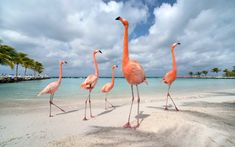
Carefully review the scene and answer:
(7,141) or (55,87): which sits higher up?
(55,87)

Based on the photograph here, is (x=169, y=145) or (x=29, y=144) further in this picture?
(x=29, y=144)

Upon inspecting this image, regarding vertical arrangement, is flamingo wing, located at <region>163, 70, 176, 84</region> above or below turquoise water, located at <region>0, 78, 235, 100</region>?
above

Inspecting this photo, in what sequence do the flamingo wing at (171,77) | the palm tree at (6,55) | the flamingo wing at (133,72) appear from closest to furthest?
1. the flamingo wing at (133,72)
2. the flamingo wing at (171,77)
3. the palm tree at (6,55)

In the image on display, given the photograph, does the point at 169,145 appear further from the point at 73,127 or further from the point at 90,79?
the point at 90,79

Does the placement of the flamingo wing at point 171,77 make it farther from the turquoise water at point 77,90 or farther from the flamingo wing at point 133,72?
the turquoise water at point 77,90

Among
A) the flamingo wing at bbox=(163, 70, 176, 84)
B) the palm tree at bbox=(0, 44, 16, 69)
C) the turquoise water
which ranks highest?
the palm tree at bbox=(0, 44, 16, 69)

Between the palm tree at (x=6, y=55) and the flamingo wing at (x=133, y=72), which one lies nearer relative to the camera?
the flamingo wing at (x=133, y=72)

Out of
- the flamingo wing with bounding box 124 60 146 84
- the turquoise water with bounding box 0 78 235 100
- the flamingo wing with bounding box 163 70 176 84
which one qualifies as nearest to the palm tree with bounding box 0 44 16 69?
the turquoise water with bounding box 0 78 235 100

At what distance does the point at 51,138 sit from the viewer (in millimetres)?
4527

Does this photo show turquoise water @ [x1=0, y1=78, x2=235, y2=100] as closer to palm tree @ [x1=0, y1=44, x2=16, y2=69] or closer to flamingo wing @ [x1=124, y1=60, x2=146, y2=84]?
palm tree @ [x1=0, y1=44, x2=16, y2=69]

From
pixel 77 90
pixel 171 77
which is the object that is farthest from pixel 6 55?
pixel 171 77

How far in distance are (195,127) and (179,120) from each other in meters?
0.74

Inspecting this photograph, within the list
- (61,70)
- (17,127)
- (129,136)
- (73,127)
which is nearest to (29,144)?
(73,127)

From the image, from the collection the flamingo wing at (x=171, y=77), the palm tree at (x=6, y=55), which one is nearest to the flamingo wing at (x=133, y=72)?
the flamingo wing at (x=171, y=77)
